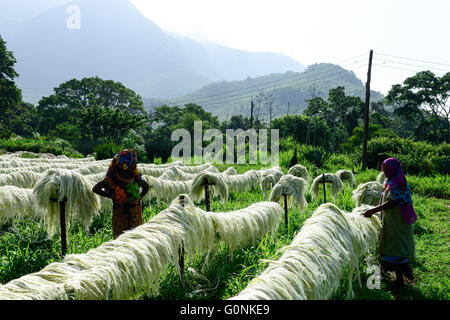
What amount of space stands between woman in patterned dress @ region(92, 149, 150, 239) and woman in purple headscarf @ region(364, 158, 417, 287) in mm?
3075

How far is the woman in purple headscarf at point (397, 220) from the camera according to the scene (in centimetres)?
387

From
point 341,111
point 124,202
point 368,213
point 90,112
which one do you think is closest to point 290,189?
point 368,213

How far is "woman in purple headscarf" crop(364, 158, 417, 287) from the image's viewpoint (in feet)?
12.7

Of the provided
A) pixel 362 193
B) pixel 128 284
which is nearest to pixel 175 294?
pixel 128 284

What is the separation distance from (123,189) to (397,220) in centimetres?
364

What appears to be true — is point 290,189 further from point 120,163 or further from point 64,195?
point 64,195

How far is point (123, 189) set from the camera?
13.4 ft

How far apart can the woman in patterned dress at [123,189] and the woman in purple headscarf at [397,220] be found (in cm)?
308

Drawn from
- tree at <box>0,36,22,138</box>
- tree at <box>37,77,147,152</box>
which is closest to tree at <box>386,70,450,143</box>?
tree at <box>37,77,147,152</box>

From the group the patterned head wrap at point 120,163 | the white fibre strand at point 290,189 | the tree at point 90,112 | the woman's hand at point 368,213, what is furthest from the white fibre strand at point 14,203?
the tree at point 90,112

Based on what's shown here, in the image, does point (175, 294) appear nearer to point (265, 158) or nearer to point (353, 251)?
point (353, 251)

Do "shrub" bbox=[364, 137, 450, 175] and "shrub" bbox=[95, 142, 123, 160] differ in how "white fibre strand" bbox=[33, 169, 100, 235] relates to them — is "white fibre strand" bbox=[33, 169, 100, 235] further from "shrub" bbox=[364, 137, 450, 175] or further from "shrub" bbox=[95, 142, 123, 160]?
"shrub" bbox=[364, 137, 450, 175]

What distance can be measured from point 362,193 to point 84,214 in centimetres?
453

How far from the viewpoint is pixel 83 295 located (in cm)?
214
